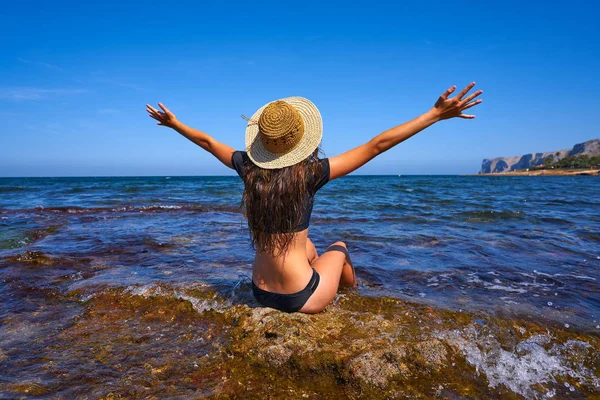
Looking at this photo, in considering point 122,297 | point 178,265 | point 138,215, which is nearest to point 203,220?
point 138,215

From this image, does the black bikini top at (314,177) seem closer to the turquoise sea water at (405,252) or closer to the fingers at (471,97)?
the fingers at (471,97)

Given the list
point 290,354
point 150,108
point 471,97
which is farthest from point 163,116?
point 471,97

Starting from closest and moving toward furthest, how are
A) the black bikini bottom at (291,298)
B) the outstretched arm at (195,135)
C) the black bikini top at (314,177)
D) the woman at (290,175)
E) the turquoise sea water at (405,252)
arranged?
the woman at (290,175) → the black bikini top at (314,177) → the black bikini bottom at (291,298) → the outstretched arm at (195,135) → the turquoise sea water at (405,252)

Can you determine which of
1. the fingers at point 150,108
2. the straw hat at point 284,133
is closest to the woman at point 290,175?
the straw hat at point 284,133

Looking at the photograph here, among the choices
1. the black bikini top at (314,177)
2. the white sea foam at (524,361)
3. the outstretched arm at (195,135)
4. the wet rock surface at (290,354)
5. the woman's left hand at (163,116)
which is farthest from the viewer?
the woman's left hand at (163,116)

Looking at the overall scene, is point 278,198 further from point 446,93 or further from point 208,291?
point 208,291

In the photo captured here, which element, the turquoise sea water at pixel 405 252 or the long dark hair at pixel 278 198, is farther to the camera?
the turquoise sea water at pixel 405 252

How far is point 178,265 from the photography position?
5883 mm

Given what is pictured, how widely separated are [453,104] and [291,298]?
2.12 meters

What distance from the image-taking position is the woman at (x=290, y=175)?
2.91 metres

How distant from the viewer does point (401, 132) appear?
9.53 feet

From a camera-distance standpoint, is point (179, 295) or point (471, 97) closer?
point (471, 97)

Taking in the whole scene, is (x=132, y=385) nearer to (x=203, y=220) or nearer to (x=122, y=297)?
(x=122, y=297)

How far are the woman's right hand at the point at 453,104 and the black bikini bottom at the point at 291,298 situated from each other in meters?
1.76
